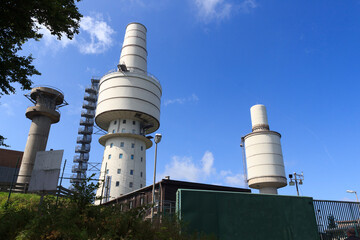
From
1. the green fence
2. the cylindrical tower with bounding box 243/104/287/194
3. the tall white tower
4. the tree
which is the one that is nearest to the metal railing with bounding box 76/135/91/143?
→ the tall white tower

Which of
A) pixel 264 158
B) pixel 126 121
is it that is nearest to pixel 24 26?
pixel 126 121

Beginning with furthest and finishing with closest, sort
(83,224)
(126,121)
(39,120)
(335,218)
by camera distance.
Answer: (39,120), (126,121), (335,218), (83,224)

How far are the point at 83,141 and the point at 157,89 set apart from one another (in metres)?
33.8

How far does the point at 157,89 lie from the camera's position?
4897 cm

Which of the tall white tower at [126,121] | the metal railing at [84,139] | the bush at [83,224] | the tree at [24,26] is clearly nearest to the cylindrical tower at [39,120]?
the tall white tower at [126,121]

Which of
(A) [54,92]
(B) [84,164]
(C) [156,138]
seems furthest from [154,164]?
(B) [84,164]

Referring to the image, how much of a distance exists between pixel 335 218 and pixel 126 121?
3582 centimetres

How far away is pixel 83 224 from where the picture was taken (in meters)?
8.57

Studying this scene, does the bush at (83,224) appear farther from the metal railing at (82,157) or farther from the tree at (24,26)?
the metal railing at (82,157)

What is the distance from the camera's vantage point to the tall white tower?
42938 millimetres

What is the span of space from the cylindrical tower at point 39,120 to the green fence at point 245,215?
4141cm

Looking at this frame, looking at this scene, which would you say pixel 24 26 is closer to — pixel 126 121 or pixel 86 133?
pixel 126 121

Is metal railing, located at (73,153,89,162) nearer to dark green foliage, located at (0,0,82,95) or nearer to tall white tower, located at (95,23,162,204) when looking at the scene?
tall white tower, located at (95,23,162,204)

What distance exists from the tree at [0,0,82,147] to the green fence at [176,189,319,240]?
391 inches
